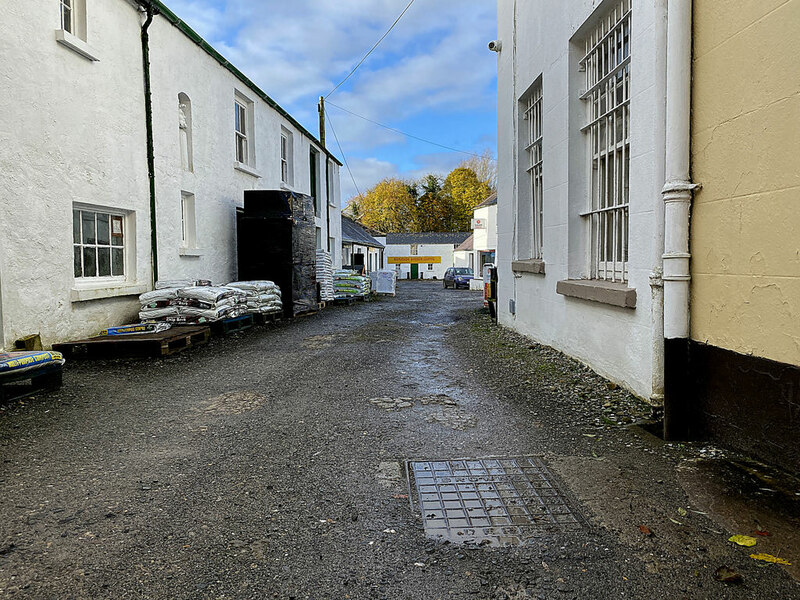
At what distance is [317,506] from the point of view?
10.1 feet

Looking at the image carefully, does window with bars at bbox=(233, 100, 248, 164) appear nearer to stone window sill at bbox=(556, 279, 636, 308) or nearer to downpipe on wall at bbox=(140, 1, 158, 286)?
downpipe on wall at bbox=(140, 1, 158, 286)

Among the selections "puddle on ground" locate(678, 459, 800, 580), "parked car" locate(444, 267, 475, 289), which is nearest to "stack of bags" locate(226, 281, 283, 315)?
"puddle on ground" locate(678, 459, 800, 580)

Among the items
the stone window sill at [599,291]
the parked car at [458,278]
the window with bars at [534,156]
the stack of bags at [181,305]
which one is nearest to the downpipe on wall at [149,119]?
the stack of bags at [181,305]

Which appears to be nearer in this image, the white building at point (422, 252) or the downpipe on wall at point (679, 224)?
the downpipe on wall at point (679, 224)

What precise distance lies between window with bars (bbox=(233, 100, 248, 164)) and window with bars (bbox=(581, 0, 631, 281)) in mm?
10169

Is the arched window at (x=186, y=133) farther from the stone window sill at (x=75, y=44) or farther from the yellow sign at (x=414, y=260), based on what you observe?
the yellow sign at (x=414, y=260)

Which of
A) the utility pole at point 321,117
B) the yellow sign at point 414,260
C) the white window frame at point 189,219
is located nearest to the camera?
the white window frame at point 189,219

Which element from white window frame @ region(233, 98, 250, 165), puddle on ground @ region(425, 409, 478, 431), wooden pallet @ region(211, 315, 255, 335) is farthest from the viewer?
white window frame @ region(233, 98, 250, 165)

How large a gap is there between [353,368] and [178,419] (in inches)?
107

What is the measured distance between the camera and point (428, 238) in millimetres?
67938

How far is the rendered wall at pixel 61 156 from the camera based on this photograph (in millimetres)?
6840

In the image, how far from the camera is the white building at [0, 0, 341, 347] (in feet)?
22.9

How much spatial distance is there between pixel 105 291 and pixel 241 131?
302 inches

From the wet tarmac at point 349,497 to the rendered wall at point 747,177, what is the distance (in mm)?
987
